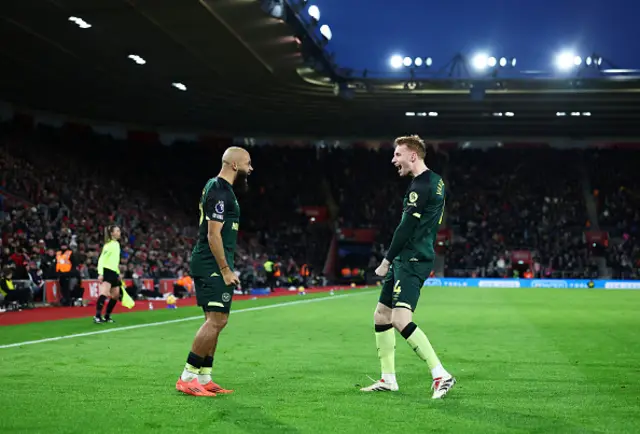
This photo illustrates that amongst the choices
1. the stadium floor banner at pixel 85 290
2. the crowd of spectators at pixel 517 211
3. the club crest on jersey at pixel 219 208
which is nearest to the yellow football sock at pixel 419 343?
the club crest on jersey at pixel 219 208

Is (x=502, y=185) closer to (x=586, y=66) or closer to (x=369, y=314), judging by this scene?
(x=586, y=66)

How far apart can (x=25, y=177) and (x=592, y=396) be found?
116ft

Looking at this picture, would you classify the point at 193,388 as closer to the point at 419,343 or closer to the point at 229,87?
the point at 419,343

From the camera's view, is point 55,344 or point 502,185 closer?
A: point 55,344

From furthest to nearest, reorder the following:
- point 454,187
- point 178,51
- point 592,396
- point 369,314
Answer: point 454,187 → point 178,51 → point 369,314 → point 592,396

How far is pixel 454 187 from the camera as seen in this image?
202 feet

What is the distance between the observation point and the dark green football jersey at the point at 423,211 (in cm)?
843

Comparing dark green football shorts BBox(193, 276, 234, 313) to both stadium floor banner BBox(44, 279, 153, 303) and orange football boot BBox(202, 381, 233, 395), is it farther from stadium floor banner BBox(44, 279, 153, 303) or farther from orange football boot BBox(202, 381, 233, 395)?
stadium floor banner BBox(44, 279, 153, 303)

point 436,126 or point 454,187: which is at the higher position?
point 436,126

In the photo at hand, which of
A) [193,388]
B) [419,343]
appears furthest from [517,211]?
[193,388]

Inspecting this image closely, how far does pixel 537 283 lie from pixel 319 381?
43049mm

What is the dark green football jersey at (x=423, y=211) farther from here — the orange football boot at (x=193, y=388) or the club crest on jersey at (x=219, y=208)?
the orange football boot at (x=193, y=388)

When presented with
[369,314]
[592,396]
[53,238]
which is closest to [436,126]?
[53,238]

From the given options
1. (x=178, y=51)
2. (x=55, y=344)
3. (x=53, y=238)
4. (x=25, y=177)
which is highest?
(x=178, y=51)
